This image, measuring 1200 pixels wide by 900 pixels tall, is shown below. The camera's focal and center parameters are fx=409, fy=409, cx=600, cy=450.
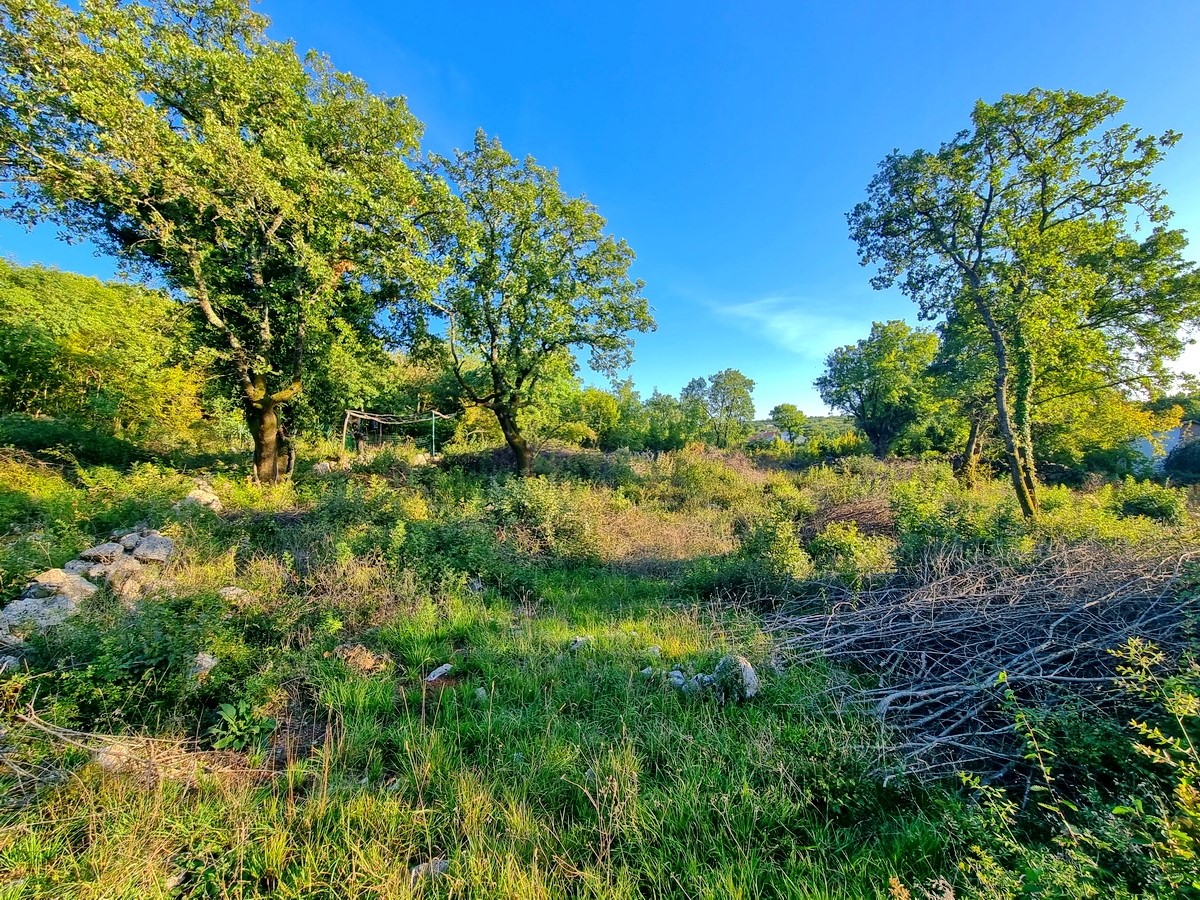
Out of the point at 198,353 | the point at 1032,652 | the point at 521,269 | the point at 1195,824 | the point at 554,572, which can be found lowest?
the point at 554,572

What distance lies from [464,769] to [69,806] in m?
2.03

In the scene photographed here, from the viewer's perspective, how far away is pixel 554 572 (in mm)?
6742

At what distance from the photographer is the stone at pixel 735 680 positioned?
131 inches

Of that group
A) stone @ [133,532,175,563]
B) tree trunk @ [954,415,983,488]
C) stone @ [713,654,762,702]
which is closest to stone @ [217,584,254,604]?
stone @ [133,532,175,563]

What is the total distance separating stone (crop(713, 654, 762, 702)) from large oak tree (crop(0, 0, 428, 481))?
9505 mm

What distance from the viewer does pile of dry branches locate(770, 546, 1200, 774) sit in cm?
285

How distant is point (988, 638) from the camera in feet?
→ 12.2

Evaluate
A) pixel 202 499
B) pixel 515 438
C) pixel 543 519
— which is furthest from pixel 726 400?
pixel 202 499

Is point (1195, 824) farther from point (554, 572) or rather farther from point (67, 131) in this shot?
point (67, 131)

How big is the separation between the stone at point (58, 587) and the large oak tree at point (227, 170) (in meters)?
5.49

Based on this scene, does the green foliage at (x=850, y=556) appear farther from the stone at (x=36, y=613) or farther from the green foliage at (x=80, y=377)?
the green foliage at (x=80, y=377)

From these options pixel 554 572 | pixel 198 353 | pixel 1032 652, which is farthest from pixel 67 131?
pixel 1032 652

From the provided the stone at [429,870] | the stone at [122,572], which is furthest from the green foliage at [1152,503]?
the stone at [122,572]

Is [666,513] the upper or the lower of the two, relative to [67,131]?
lower
